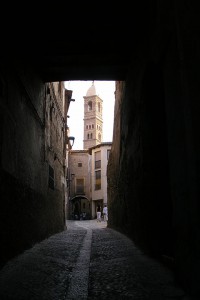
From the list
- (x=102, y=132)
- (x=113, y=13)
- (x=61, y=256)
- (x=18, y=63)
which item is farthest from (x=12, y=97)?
(x=102, y=132)

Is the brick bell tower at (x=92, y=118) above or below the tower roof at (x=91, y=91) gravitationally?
below

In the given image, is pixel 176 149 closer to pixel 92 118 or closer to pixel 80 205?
pixel 80 205

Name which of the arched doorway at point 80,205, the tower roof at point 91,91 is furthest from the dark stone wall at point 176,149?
the tower roof at point 91,91

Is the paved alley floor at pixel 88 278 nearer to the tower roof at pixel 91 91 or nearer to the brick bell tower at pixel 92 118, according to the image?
the brick bell tower at pixel 92 118

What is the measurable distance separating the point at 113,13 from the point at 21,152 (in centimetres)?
260

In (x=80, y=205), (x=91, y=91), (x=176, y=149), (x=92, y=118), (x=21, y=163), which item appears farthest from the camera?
(x=91, y=91)

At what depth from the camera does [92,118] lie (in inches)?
3022

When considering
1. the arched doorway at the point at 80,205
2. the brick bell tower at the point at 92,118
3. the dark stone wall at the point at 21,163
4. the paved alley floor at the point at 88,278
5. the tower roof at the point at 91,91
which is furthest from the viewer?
the tower roof at the point at 91,91

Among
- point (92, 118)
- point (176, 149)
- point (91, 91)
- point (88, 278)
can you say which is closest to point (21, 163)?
point (88, 278)

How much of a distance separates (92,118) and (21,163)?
236 ft

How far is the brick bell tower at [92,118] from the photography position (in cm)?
7490

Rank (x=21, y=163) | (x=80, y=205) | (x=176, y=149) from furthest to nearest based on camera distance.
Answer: (x=80, y=205) < (x=21, y=163) < (x=176, y=149)

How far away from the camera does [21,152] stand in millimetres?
5367

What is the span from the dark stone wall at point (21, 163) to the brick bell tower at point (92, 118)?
66717mm
